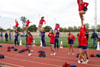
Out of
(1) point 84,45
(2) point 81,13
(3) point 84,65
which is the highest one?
(2) point 81,13

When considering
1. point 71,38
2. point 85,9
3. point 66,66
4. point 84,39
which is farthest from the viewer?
point 71,38

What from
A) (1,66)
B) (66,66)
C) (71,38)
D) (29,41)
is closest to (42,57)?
(29,41)

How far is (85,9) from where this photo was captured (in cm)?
645

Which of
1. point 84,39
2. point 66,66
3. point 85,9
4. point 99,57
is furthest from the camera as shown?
point 99,57

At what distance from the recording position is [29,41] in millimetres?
10188

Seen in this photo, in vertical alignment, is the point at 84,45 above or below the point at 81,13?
below

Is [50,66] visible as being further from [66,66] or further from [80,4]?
[80,4]

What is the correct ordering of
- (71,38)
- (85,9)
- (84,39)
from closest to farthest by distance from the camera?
1. (85,9)
2. (84,39)
3. (71,38)

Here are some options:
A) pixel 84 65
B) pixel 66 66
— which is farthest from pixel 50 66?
pixel 84 65

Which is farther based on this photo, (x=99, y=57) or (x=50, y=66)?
(x=99, y=57)

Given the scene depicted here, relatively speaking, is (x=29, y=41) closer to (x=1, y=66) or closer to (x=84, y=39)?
(x=1, y=66)

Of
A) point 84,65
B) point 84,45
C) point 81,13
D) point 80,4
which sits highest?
point 80,4

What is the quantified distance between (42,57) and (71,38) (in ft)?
8.76

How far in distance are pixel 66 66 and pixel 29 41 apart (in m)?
5.04
